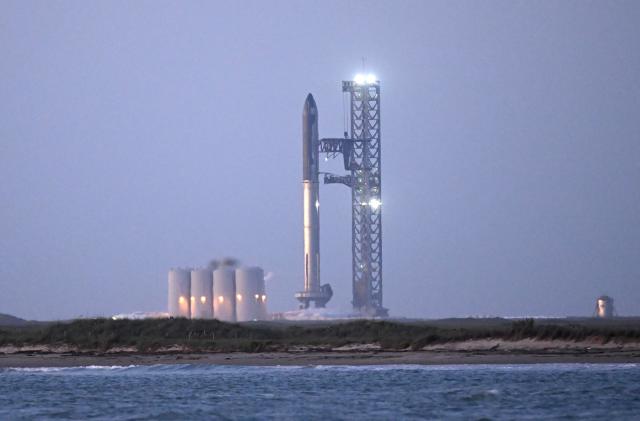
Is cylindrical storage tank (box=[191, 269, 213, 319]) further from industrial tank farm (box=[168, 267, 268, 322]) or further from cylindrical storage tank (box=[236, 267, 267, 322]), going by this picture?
cylindrical storage tank (box=[236, 267, 267, 322])

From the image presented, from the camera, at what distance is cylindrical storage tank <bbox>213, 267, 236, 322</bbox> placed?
4336 inches

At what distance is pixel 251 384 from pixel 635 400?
14329mm

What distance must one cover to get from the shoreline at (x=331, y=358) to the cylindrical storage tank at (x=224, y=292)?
4164 cm

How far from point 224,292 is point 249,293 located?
71.6 inches

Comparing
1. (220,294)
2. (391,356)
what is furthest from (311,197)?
(391,356)

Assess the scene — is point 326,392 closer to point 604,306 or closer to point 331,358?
point 331,358

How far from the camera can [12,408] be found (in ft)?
154

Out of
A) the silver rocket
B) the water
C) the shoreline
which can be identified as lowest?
the water

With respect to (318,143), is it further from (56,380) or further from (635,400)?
(635,400)

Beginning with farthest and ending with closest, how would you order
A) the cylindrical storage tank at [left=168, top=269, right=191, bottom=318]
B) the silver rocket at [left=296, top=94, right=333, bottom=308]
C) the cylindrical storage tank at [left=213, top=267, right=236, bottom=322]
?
1. the silver rocket at [left=296, top=94, right=333, bottom=308]
2. the cylindrical storage tank at [left=168, top=269, right=191, bottom=318]
3. the cylindrical storage tank at [left=213, top=267, right=236, bottom=322]

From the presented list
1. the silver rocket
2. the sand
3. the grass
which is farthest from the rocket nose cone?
the sand

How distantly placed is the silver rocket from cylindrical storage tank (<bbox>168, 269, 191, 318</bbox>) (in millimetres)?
15061

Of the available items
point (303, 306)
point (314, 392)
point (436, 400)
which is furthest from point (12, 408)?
point (303, 306)

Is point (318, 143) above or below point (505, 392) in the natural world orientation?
above
